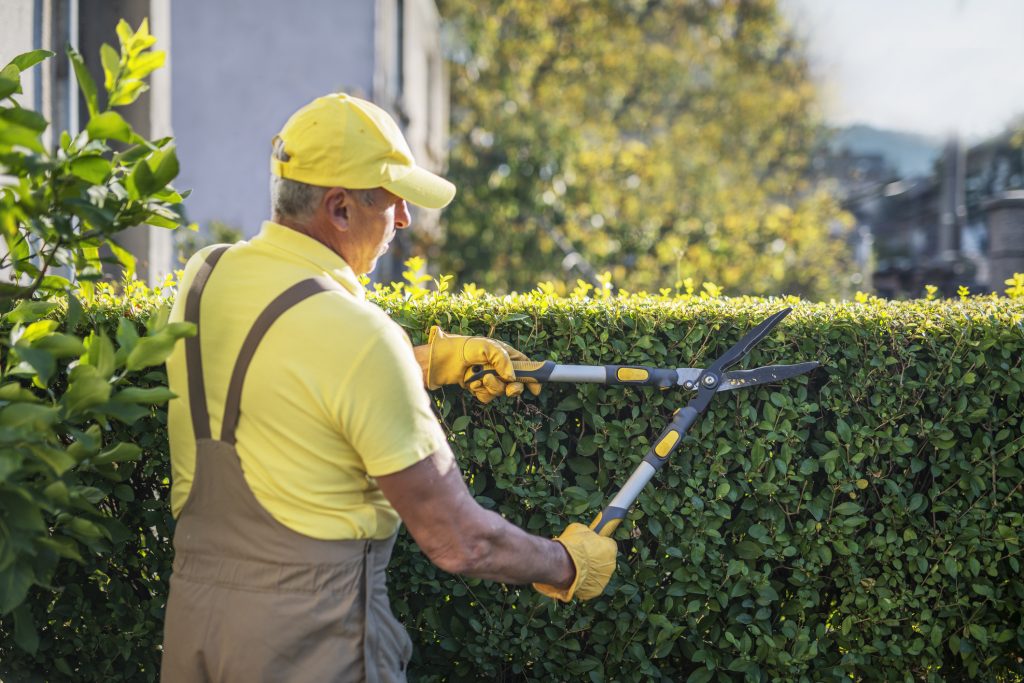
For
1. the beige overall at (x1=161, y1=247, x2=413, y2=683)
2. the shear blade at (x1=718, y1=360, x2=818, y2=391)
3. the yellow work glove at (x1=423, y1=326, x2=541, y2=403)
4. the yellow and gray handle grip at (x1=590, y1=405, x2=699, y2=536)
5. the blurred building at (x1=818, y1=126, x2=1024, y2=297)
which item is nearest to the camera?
the beige overall at (x1=161, y1=247, x2=413, y2=683)

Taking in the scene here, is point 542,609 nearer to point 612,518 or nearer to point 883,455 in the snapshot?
point 612,518

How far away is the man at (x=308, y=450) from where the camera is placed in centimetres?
202

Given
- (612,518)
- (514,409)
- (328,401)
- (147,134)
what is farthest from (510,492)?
(147,134)

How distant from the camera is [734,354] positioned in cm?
297

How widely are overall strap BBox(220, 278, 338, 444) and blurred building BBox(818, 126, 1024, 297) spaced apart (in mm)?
9273

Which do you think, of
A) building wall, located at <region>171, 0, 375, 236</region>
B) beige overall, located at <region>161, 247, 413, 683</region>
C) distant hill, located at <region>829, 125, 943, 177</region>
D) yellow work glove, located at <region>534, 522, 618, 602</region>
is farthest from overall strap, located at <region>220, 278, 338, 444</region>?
distant hill, located at <region>829, 125, 943, 177</region>

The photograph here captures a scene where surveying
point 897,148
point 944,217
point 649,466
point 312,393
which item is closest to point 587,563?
point 649,466

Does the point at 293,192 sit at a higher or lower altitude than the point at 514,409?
higher

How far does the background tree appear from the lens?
13.2m

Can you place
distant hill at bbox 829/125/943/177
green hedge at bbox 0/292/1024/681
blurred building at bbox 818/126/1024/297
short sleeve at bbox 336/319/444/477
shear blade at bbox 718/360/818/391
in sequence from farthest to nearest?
1. distant hill at bbox 829/125/943/177
2. blurred building at bbox 818/126/1024/297
3. green hedge at bbox 0/292/1024/681
4. shear blade at bbox 718/360/818/391
5. short sleeve at bbox 336/319/444/477

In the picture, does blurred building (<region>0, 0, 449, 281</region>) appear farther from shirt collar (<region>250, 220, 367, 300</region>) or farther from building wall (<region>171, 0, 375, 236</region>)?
shirt collar (<region>250, 220, 367, 300</region>)

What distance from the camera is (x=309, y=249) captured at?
2.19 metres

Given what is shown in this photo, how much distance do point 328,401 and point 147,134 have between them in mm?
5260

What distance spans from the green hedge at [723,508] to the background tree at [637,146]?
854 centimetres
